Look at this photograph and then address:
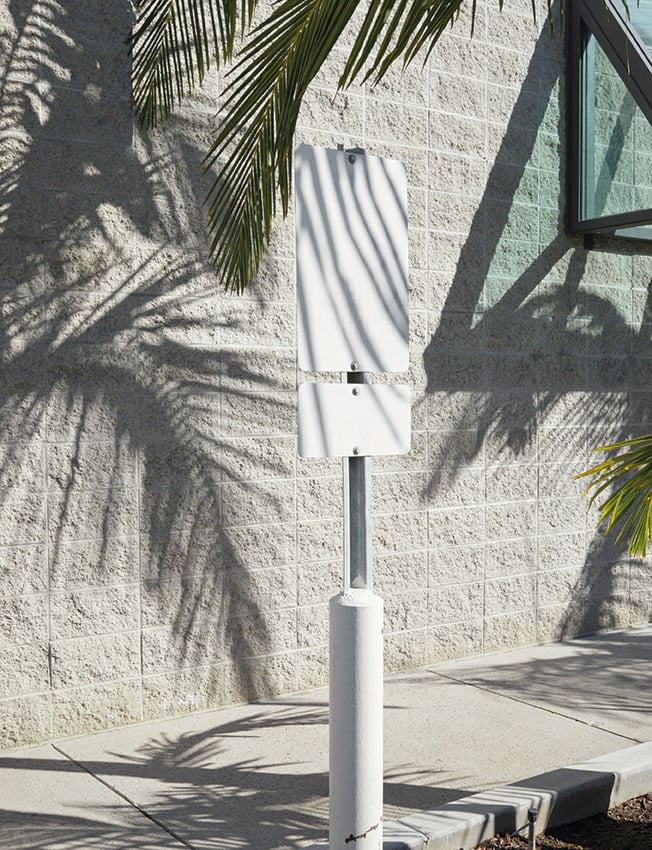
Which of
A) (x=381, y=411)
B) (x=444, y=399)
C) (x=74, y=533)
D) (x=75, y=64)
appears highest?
(x=75, y=64)

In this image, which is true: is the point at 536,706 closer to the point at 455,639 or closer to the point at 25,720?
the point at 455,639

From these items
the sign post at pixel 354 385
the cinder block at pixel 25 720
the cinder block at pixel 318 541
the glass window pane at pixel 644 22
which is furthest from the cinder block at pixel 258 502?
the glass window pane at pixel 644 22

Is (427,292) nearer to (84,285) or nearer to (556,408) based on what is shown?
(556,408)

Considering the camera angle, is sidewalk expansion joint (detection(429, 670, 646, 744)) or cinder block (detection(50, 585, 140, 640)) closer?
cinder block (detection(50, 585, 140, 640))

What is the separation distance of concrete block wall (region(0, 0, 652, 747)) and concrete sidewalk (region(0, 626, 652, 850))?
29cm

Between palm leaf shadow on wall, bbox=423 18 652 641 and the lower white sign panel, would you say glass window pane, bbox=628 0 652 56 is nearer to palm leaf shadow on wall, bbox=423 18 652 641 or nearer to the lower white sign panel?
palm leaf shadow on wall, bbox=423 18 652 641

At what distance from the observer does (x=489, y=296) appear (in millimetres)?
6453

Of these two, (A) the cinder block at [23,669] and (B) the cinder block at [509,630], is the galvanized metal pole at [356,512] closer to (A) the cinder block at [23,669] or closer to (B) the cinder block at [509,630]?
(A) the cinder block at [23,669]

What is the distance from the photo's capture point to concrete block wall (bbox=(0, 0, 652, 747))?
4816 mm

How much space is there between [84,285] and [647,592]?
15.2ft

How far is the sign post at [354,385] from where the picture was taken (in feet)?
9.75

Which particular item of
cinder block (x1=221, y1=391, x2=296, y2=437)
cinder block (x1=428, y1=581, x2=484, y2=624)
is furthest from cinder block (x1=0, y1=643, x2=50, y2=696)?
cinder block (x1=428, y1=581, x2=484, y2=624)

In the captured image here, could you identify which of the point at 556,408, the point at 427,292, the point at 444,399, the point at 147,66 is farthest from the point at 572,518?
the point at 147,66

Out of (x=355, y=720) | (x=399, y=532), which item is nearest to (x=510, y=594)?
(x=399, y=532)
